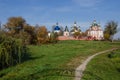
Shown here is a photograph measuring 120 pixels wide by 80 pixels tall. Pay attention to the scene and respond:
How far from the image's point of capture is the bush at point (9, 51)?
80.0 ft

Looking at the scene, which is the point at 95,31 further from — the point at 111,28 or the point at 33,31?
the point at 33,31

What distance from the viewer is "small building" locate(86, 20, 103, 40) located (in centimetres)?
10606

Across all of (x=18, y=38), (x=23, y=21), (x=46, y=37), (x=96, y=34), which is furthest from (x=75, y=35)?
(x=18, y=38)

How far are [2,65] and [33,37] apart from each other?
161 feet

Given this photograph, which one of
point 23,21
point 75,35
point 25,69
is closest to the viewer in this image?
point 25,69

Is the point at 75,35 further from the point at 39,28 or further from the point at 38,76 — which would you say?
the point at 38,76

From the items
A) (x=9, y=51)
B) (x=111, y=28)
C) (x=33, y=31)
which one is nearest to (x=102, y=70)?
(x=9, y=51)

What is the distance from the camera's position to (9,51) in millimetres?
25109

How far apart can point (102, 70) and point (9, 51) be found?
26.5 feet

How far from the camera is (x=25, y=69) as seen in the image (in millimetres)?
23828

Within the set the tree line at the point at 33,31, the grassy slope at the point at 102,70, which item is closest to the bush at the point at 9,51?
the grassy slope at the point at 102,70

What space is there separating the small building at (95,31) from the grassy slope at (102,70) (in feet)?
235

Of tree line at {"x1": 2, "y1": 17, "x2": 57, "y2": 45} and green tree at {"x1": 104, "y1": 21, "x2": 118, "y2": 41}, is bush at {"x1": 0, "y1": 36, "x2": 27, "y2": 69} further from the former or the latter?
green tree at {"x1": 104, "y1": 21, "x2": 118, "y2": 41}

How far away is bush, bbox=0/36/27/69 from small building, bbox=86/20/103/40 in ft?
255
